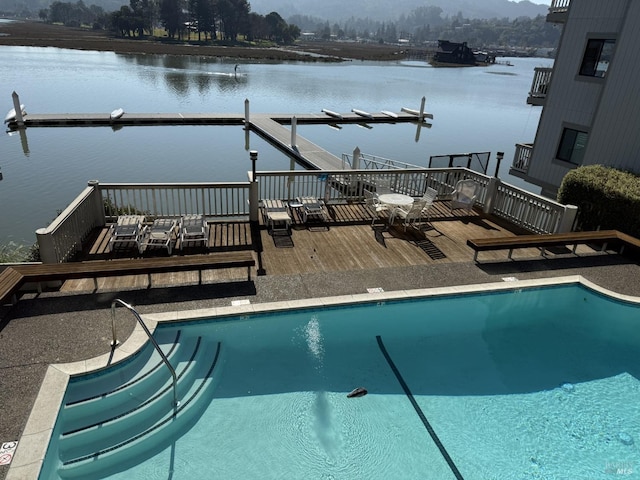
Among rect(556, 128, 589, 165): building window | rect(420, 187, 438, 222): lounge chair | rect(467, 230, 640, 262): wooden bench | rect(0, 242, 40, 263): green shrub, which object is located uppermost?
rect(556, 128, 589, 165): building window

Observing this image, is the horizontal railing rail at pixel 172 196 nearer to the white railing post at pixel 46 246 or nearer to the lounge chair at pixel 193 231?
the lounge chair at pixel 193 231

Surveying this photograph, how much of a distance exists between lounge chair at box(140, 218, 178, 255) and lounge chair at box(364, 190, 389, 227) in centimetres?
515

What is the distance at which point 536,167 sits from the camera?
1777 cm

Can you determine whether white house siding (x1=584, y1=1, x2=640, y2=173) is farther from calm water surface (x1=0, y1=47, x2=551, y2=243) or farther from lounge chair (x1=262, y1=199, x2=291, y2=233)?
lounge chair (x1=262, y1=199, x2=291, y2=233)

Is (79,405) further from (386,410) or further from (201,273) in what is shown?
(386,410)

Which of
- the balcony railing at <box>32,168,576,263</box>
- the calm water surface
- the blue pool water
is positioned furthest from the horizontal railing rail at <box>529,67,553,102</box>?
the blue pool water

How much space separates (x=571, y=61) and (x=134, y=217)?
629 inches

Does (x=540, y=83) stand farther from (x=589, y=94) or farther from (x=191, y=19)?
(x=191, y=19)

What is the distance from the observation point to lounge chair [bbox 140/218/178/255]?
9.34m

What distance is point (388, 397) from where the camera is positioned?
21.6 feet

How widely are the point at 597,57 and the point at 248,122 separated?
23330 mm

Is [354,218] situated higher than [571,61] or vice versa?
[571,61]

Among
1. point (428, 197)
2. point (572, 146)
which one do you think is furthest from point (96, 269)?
point (572, 146)

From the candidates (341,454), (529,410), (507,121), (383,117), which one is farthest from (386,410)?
(507,121)
